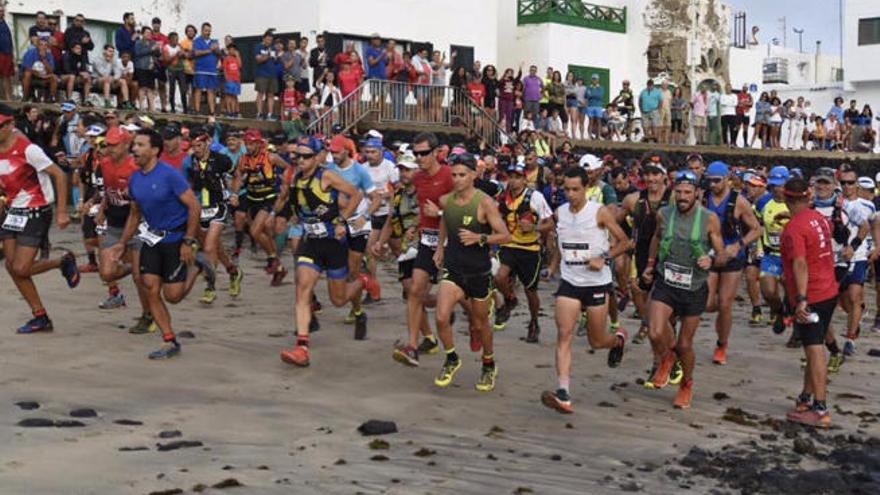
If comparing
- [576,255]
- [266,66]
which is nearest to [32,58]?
[266,66]

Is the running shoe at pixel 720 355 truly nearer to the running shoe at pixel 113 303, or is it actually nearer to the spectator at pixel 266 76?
the running shoe at pixel 113 303

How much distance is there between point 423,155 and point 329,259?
122cm

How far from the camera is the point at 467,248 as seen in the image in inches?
366

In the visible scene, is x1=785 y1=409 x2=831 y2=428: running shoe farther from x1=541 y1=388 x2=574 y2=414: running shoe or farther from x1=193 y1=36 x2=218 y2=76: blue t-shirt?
x1=193 y1=36 x2=218 y2=76: blue t-shirt

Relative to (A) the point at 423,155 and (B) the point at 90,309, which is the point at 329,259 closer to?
(A) the point at 423,155

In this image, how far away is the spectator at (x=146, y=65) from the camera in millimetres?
20438

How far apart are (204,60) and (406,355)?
43.5 ft

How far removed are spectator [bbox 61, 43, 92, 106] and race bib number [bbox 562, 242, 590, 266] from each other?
12703 mm

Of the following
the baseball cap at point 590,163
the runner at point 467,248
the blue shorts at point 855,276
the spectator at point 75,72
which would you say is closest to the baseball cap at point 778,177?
the blue shorts at point 855,276

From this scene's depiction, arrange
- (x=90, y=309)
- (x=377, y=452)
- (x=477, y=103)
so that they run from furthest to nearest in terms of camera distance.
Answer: (x=477, y=103) → (x=90, y=309) → (x=377, y=452)

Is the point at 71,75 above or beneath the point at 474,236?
above

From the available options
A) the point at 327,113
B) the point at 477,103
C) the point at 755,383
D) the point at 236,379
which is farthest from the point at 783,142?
the point at 236,379

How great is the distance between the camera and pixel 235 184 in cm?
1458

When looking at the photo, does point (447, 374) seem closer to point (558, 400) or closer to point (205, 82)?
point (558, 400)
